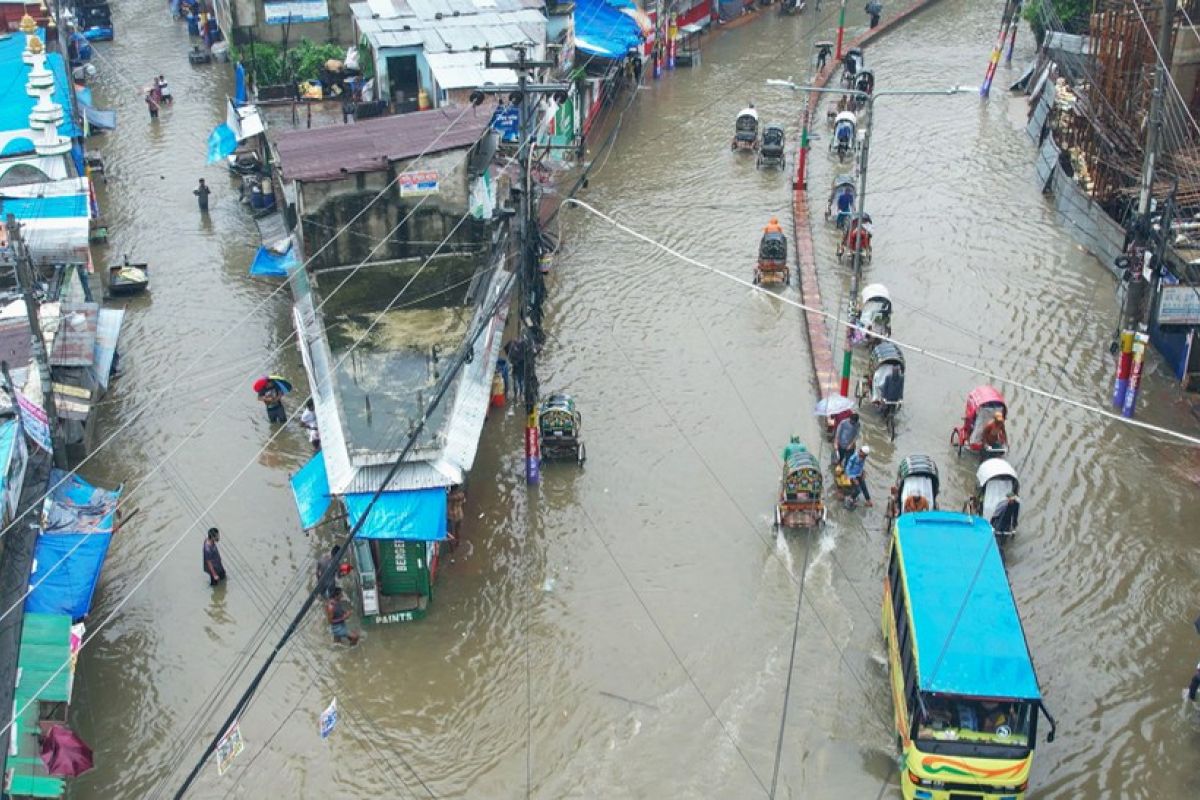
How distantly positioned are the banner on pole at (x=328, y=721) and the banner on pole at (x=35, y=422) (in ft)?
24.4

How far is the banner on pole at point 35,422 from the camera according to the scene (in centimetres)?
2183

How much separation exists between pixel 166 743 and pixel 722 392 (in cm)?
1400

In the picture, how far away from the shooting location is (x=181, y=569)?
22859 millimetres

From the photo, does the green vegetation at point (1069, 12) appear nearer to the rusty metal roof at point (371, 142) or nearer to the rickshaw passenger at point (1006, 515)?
the rusty metal roof at point (371, 142)

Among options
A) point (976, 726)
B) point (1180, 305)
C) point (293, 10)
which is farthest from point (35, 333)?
point (293, 10)

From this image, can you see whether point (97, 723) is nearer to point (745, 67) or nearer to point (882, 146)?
point (882, 146)

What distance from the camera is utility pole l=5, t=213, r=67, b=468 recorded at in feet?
74.6

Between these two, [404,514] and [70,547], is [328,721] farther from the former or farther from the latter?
[70,547]

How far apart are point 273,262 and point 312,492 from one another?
10432 mm

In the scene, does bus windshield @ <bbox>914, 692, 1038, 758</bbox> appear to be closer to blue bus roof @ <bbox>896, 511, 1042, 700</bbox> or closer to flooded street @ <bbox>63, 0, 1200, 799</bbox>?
blue bus roof @ <bbox>896, 511, 1042, 700</bbox>

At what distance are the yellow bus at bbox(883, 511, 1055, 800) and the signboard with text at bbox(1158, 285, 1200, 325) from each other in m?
11.2

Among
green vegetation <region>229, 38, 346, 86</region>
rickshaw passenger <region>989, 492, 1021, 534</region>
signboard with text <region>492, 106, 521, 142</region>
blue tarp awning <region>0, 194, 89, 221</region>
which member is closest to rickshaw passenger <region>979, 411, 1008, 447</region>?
rickshaw passenger <region>989, 492, 1021, 534</region>

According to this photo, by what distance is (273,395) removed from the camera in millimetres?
27000

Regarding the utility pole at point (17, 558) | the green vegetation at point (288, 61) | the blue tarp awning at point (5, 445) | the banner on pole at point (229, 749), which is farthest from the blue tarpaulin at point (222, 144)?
the banner on pole at point (229, 749)
